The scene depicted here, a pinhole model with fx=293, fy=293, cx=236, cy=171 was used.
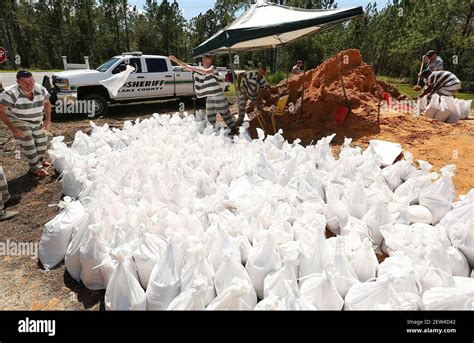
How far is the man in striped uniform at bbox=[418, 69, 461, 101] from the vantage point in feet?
21.3

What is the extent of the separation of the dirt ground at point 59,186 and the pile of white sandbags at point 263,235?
0.53ft

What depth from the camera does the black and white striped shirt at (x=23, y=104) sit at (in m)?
3.82

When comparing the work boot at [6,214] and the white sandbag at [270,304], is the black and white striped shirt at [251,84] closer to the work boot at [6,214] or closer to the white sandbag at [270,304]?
the work boot at [6,214]

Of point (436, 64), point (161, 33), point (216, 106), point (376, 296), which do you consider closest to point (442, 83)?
point (436, 64)

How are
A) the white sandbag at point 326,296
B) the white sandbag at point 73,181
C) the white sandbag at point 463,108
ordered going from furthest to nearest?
the white sandbag at point 463,108 < the white sandbag at point 73,181 < the white sandbag at point 326,296

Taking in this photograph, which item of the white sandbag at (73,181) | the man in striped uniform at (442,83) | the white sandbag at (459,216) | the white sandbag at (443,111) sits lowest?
the white sandbag at (459,216)

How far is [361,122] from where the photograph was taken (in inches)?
228

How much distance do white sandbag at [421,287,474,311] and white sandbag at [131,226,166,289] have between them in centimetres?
161

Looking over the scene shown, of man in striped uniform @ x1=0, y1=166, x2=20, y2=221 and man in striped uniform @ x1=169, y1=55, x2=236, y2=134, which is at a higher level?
man in striped uniform @ x1=169, y1=55, x2=236, y2=134

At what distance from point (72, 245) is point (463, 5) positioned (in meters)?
22.5

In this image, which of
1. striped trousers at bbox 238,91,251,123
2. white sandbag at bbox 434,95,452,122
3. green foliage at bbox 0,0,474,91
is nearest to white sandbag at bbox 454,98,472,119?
white sandbag at bbox 434,95,452,122

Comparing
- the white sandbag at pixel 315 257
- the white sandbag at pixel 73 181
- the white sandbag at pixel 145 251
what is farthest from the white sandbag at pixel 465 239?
the white sandbag at pixel 73 181

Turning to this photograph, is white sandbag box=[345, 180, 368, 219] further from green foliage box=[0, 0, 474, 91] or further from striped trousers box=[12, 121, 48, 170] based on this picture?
green foliage box=[0, 0, 474, 91]

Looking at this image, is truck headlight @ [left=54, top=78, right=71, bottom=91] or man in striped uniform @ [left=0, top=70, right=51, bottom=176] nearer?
man in striped uniform @ [left=0, top=70, right=51, bottom=176]
